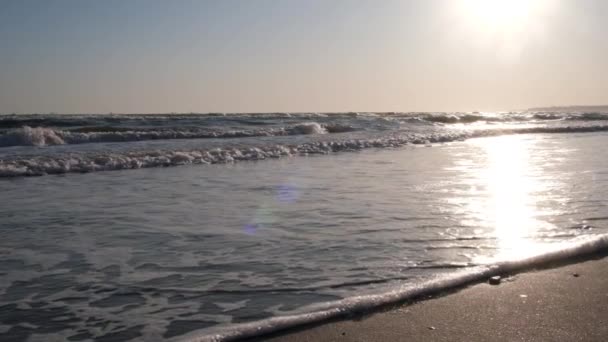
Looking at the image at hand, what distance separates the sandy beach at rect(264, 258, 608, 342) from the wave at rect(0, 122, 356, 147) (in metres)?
15.5

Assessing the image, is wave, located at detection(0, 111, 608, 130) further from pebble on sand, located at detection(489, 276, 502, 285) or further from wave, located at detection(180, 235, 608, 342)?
pebble on sand, located at detection(489, 276, 502, 285)

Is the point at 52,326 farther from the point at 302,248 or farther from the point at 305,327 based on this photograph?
the point at 302,248

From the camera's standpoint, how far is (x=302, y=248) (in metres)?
4.15

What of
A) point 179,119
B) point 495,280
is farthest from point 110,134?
point 495,280

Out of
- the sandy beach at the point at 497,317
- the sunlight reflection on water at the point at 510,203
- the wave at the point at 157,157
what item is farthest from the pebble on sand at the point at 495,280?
the wave at the point at 157,157

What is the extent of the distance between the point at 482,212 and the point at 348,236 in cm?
155

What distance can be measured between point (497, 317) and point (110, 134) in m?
18.4

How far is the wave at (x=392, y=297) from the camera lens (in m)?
2.62

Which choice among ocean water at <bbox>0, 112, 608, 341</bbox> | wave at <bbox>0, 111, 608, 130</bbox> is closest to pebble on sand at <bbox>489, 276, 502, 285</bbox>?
ocean water at <bbox>0, 112, 608, 341</bbox>

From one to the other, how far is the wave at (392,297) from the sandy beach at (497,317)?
0.24 feet

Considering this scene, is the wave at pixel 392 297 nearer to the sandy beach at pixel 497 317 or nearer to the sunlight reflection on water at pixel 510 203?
the sandy beach at pixel 497 317

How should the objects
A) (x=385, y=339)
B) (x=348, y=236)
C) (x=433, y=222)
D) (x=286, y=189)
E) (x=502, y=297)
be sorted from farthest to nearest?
(x=286, y=189), (x=433, y=222), (x=348, y=236), (x=502, y=297), (x=385, y=339)

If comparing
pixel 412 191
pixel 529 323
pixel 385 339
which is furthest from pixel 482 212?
pixel 385 339

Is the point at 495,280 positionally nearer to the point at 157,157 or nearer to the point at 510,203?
the point at 510,203
